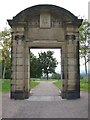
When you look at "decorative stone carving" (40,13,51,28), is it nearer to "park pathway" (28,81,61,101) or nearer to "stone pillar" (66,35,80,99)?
"stone pillar" (66,35,80,99)

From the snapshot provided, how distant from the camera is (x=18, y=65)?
18578 millimetres

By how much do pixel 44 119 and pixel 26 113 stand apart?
68.0 inches

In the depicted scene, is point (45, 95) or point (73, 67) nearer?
point (73, 67)

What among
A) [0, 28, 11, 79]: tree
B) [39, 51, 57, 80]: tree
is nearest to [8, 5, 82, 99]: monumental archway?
[0, 28, 11, 79]: tree

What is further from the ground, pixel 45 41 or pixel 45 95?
pixel 45 41

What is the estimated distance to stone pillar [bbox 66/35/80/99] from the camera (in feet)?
60.4

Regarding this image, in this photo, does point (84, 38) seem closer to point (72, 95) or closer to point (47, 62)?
point (72, 95)

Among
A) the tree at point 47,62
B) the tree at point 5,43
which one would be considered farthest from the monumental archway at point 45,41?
the tree at point 47,62

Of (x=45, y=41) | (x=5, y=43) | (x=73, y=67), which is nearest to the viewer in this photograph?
(x=73, y=67)

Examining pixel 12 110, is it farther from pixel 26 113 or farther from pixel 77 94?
pixel 77 94

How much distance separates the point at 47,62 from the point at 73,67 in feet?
245

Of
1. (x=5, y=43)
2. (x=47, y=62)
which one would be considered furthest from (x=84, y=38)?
(x=47, y=62)

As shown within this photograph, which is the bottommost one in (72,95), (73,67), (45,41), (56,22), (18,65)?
(72,95)

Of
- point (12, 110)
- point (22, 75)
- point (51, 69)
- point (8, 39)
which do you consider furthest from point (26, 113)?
point (51, 69)
